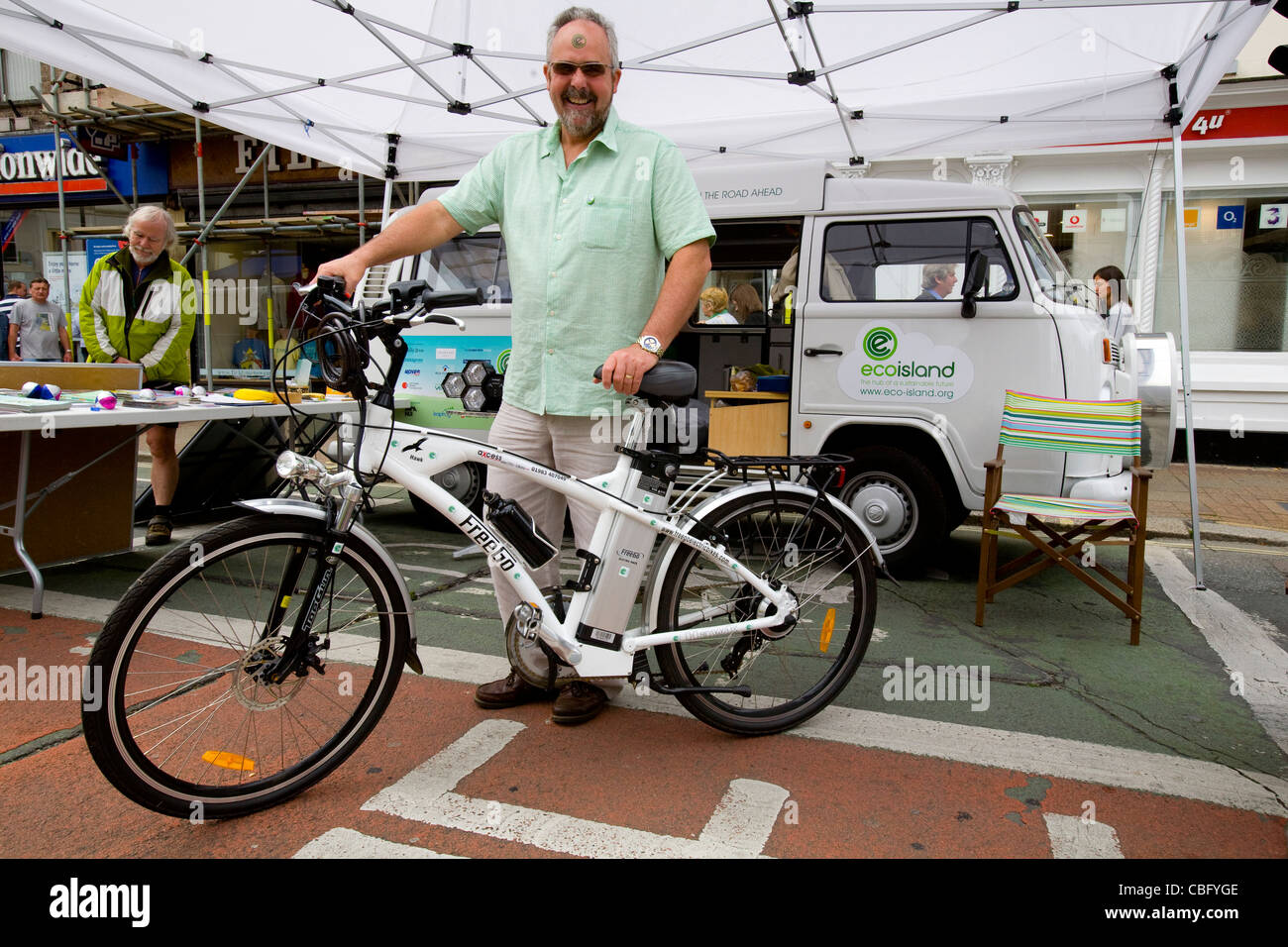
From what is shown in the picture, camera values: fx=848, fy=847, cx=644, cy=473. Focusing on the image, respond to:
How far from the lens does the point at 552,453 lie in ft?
9.82

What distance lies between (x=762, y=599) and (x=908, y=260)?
128 inches

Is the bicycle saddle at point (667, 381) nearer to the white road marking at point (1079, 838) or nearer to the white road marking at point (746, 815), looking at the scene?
the white road marking at point (746, 815)

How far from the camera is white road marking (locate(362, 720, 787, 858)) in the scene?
7.55 ft

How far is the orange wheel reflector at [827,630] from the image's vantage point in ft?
10.0

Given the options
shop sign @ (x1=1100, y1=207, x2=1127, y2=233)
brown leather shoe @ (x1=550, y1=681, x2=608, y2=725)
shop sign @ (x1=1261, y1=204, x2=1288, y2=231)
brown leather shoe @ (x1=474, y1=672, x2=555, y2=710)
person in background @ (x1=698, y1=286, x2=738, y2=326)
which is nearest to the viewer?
brown leather shoe @ (x1=550, y1=681, x2=608, y2=725)

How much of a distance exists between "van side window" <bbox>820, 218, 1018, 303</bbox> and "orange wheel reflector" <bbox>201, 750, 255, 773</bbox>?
425 cm

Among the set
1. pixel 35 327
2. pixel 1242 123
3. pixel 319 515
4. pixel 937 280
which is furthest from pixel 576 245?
pixel 35 327

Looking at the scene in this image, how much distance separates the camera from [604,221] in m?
2.76

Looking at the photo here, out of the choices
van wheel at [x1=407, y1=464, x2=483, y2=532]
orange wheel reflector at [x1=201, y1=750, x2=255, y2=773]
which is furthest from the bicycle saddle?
van wheel at [x1=407, y1=464, x2=483, y2=532]

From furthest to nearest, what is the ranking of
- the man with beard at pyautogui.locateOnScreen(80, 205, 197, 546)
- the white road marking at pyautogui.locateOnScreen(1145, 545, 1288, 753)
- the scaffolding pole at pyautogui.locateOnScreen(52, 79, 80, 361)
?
the scaffolding pole at pyautogui.locateOnScreen(52, 79, 80, 361) < the man with beard at pyautogui.locateOnScreen(80, 205, 197, 546) < the white road marking at pyautogui.locateOnScreen(1145, 545, 1288, 753)

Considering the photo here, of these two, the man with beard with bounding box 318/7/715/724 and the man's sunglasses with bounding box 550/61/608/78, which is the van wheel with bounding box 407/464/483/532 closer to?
the man with beard with bounding box 318/7/715/724

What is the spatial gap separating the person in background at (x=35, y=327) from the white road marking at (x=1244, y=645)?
12.6 m

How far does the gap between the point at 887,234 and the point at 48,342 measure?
10966 mm

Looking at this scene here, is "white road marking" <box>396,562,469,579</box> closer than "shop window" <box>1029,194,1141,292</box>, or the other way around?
"white road marking" <box>396,562,469,579</box>
